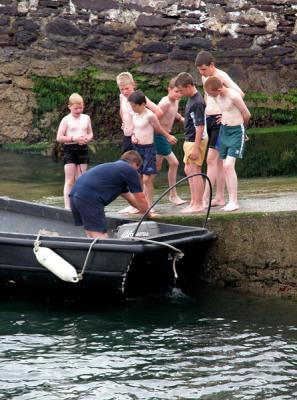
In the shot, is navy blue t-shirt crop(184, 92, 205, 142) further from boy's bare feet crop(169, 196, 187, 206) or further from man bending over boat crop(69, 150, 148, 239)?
man bending over boat crop(69, 150, 148, 239)

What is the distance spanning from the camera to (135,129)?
10.8m

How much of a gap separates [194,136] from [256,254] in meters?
1.47

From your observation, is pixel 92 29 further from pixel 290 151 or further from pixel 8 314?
pixel 8 314

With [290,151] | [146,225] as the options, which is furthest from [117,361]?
[290,151]

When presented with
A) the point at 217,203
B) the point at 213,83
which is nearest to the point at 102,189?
the point at 213,83

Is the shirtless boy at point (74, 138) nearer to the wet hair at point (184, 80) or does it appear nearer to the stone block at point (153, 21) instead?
the wet hair at point (184, 80)

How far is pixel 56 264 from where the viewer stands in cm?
930

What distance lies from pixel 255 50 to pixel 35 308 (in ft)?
25.8

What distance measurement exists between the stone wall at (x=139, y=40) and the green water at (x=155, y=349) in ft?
22.9

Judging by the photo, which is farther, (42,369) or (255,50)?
(255,50)

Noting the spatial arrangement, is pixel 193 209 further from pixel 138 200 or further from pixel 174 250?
pixel 174 250

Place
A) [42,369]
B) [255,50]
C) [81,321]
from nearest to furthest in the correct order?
1. [42,369]
2. [81,321]
3. [255,50]

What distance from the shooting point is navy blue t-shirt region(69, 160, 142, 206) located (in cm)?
961

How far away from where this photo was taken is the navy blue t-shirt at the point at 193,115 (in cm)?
1051
